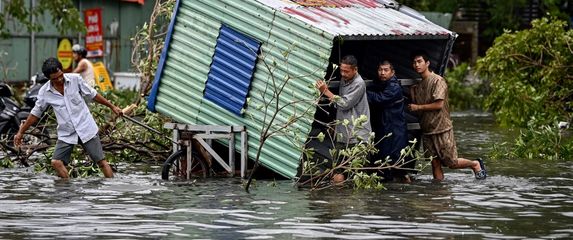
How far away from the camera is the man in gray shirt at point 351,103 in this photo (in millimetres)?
16062

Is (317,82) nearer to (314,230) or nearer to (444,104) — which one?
(444,104)

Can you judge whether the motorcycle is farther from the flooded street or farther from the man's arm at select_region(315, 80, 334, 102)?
the man's arm at select_region(315, 80, 334, 102)

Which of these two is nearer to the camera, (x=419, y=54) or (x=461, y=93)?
(x=419, y=54)

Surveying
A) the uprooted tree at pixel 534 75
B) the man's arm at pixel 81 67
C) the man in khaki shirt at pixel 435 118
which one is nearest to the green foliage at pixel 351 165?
the man in khaki shirt at pixel 435 118

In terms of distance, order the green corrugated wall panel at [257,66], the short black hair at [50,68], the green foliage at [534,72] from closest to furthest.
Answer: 1. the green corrugated wall panel at [257,66]
2. the short black hair at [50,68]
3. the green foliage at [534,72]

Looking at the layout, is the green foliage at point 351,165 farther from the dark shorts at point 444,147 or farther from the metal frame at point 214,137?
the metal frame at point 214,137

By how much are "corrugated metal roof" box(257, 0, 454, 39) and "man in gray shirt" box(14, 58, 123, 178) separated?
2.18 meters

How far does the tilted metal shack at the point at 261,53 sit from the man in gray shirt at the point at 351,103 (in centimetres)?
25

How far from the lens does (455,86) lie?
36.2 m

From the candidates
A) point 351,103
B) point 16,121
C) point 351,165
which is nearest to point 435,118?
point 351,103

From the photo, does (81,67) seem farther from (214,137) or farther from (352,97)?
(352,97)

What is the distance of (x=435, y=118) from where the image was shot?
1706 centimetres

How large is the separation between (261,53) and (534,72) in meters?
10.1

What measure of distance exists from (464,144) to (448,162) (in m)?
6.79
